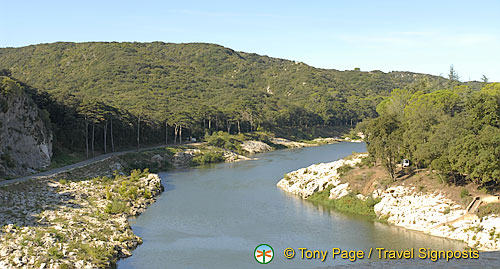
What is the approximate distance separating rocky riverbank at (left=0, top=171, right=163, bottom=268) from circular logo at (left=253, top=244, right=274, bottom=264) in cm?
943

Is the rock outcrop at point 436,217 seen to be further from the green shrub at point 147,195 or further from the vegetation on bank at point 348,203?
the green shrub at point 147,195

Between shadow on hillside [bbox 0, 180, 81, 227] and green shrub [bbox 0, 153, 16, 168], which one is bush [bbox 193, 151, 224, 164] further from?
green shrub [bbox 0, 153, 16, 168]

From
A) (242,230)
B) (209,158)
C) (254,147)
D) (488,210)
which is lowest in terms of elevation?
(242,230)

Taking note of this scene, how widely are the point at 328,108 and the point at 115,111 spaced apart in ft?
343

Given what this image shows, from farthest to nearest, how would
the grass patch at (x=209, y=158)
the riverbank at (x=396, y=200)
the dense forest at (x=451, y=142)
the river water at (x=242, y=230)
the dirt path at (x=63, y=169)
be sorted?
1. the grass patch at (x=209, y=158)
2. the dirt path at (x=63, y=169)
3. the dense forest at (x=451, y=142)
4. the riverbank at (x=396, y=200)
5. the river water at (x=242, y=230)

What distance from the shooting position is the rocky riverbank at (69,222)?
3014 cm

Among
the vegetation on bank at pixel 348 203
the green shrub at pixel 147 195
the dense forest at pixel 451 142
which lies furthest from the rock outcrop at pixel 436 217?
the green shrub at pixel 147 195

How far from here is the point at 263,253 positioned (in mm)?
33375

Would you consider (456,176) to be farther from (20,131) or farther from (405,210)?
(20,131)

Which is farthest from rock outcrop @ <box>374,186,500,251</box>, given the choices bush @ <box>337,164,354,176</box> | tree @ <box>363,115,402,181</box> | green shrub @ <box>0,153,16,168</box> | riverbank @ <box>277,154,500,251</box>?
green shrub @ <box>0,153,16,168</box>

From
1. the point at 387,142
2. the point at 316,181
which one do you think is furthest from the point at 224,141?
the point at 387,142

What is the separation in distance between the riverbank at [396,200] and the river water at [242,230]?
1.29m

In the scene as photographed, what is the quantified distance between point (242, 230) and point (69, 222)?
47.6 ft

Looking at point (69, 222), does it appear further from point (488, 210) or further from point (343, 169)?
point (488, 210)
